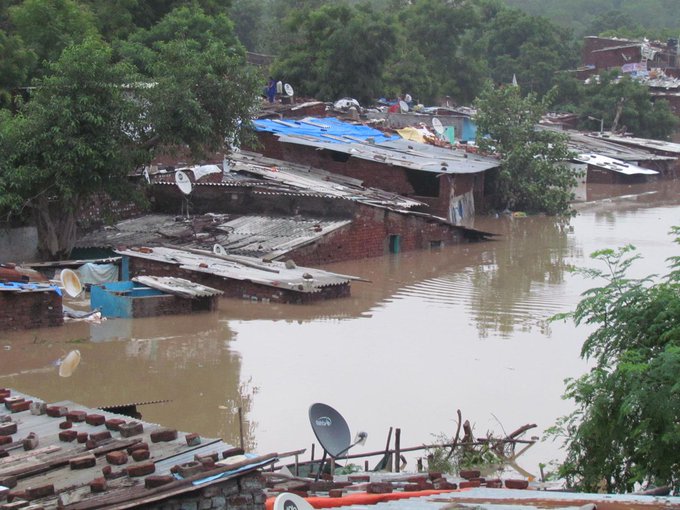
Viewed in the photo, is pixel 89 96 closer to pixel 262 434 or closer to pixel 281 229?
pixel 281 229

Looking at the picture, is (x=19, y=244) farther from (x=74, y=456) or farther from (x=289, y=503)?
(x=289, y=503)

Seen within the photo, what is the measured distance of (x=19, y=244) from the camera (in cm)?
1834

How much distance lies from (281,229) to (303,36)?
16.0m

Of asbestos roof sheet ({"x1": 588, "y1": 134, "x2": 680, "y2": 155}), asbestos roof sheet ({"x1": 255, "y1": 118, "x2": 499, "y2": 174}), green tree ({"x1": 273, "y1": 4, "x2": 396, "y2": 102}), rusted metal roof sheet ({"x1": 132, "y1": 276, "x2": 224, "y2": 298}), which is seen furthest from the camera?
asbestos roof sheet ({"x1": 588, "y1": 134, "x2": 680, "y2": 155})

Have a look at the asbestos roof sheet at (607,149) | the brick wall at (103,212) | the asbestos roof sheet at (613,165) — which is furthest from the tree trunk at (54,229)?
the asbestos roof sheet at (607,149)

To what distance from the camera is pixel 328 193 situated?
2127cm

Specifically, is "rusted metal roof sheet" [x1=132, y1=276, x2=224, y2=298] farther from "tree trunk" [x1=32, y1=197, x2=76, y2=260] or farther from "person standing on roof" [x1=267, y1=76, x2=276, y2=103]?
"person standing on roof" [x1=267, y1=76, x2=276, y2=103]

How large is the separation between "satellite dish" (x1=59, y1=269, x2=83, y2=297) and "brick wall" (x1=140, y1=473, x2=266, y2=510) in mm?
9890

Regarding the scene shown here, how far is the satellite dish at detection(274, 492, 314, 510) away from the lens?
491 cm

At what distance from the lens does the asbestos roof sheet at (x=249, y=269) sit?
1652 cm

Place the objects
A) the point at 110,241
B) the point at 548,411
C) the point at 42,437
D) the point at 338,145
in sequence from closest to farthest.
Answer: the point at 42,437
the point at 548,411
the point at 110,241
the point at 338,145

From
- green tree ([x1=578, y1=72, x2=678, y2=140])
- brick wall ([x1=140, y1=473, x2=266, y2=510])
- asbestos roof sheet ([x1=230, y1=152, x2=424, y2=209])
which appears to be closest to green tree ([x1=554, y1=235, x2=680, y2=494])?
brick wall ([x1=140, y1=473, x2=266, y2=510])

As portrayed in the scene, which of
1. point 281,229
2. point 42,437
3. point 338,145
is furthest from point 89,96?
point 42,437

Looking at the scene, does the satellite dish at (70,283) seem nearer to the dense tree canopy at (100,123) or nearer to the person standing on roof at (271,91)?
the dense tree canopy at (100,123)
